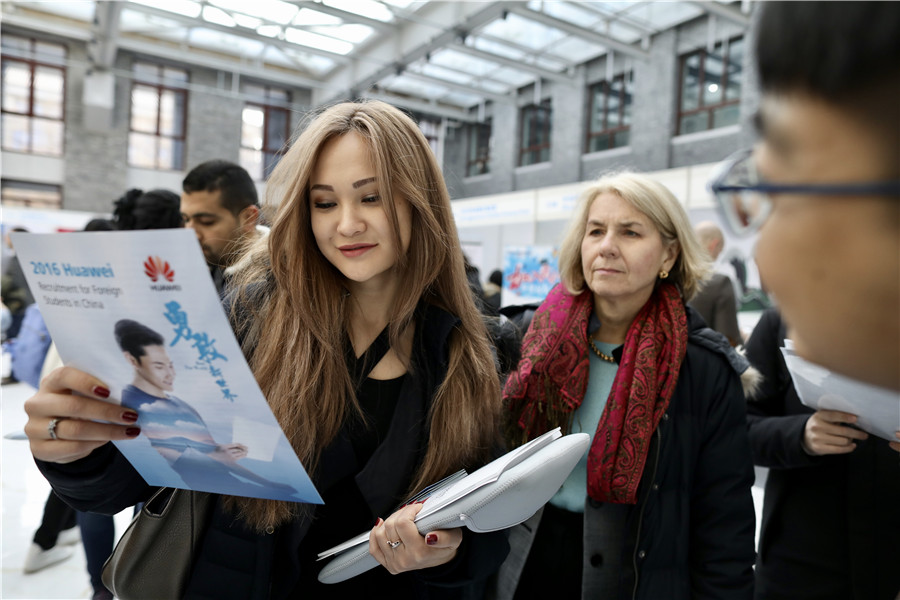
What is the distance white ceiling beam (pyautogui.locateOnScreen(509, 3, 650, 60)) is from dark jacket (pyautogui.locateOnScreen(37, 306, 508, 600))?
854cm

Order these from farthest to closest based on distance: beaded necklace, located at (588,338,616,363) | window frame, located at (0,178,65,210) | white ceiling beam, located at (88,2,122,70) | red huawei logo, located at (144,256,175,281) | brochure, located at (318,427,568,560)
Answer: window frame, located at (0,178,65,210), white ceiling beam, located at (88,2,122,70), beaded necklace, located at (588,338,616,363), brochure, located at (318,427,568,560), red huawei logo, located at (144,256,175,281)

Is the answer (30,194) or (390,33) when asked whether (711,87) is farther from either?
(30,194)

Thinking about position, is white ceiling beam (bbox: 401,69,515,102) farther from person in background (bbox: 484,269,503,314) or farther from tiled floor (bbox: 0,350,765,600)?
tiled floor (bbox: 0,350,765,600)

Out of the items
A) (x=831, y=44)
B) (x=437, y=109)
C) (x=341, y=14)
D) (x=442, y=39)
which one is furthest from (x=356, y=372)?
(x=437, y=109)

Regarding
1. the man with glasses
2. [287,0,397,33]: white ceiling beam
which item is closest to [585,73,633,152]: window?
[287,0,397,33]: white ceiling beam

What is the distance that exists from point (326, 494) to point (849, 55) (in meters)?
1.12

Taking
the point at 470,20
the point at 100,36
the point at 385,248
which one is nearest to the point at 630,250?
the point at 385,248

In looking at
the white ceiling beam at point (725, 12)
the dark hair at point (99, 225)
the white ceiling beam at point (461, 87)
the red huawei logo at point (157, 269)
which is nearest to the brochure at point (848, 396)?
the red huawei logo at point (157, 269)

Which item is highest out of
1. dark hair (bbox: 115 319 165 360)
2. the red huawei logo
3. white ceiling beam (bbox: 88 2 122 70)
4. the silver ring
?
white ceiling beam (bbox: 88 2 122 70)

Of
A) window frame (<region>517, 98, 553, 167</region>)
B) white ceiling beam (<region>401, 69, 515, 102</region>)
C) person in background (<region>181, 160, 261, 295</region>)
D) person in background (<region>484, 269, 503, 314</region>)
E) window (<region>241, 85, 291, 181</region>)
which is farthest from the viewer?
window (<region>241, 85, 291, 181</region>)

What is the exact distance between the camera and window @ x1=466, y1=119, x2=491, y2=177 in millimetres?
16641

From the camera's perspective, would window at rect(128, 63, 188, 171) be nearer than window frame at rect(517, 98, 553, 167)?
No

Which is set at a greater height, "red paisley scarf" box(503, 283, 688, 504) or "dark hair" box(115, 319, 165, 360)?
"dark hair" box(115, 319, 165, 360)

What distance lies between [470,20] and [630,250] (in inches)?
343
